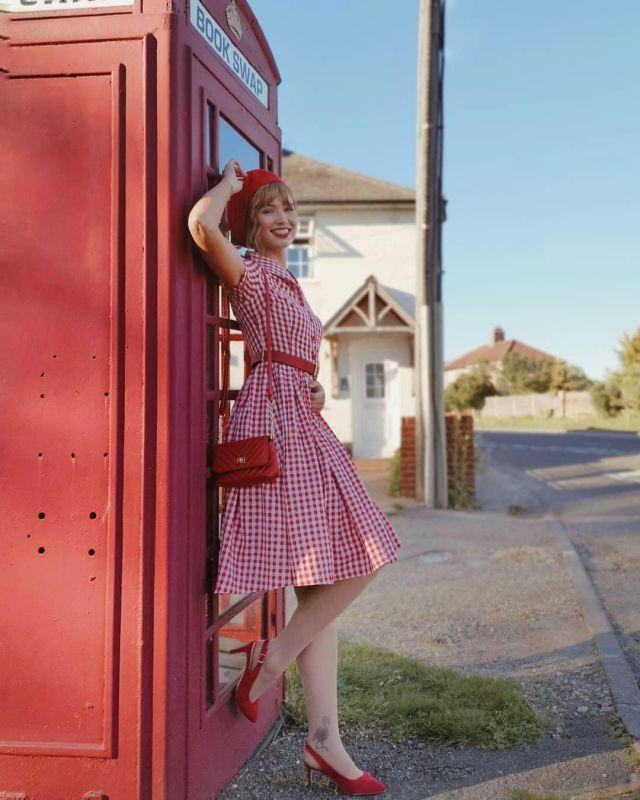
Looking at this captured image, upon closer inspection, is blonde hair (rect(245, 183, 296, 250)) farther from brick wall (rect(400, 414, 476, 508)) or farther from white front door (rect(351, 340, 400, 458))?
white front door (rect(351, 340, 400, 458))

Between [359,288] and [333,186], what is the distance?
3.05m

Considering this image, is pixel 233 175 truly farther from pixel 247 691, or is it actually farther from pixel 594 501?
pixel 594 501

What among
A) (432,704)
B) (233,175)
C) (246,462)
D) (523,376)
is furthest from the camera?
(523,376)

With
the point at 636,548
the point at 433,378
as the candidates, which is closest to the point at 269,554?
the point at 636,548

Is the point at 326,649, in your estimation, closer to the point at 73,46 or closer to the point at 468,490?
the point at 73,46

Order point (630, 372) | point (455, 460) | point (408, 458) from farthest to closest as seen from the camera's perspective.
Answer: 1. point (630, 372)
2. point (408, 458)
3. point (455, 460)

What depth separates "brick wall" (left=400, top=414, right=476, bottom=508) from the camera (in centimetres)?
1008

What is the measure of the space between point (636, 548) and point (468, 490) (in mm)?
3263

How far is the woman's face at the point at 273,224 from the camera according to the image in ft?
8.75

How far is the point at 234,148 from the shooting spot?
9.00 feet

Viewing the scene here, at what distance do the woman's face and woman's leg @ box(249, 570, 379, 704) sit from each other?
123cm

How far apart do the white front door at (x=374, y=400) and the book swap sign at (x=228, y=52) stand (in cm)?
1299

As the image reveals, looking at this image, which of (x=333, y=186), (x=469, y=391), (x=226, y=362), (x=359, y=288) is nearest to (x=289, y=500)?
(x=226, y=362)

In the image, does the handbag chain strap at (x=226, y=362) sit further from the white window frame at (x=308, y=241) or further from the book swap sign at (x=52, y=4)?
the white window frame at (x=308, y=241)
